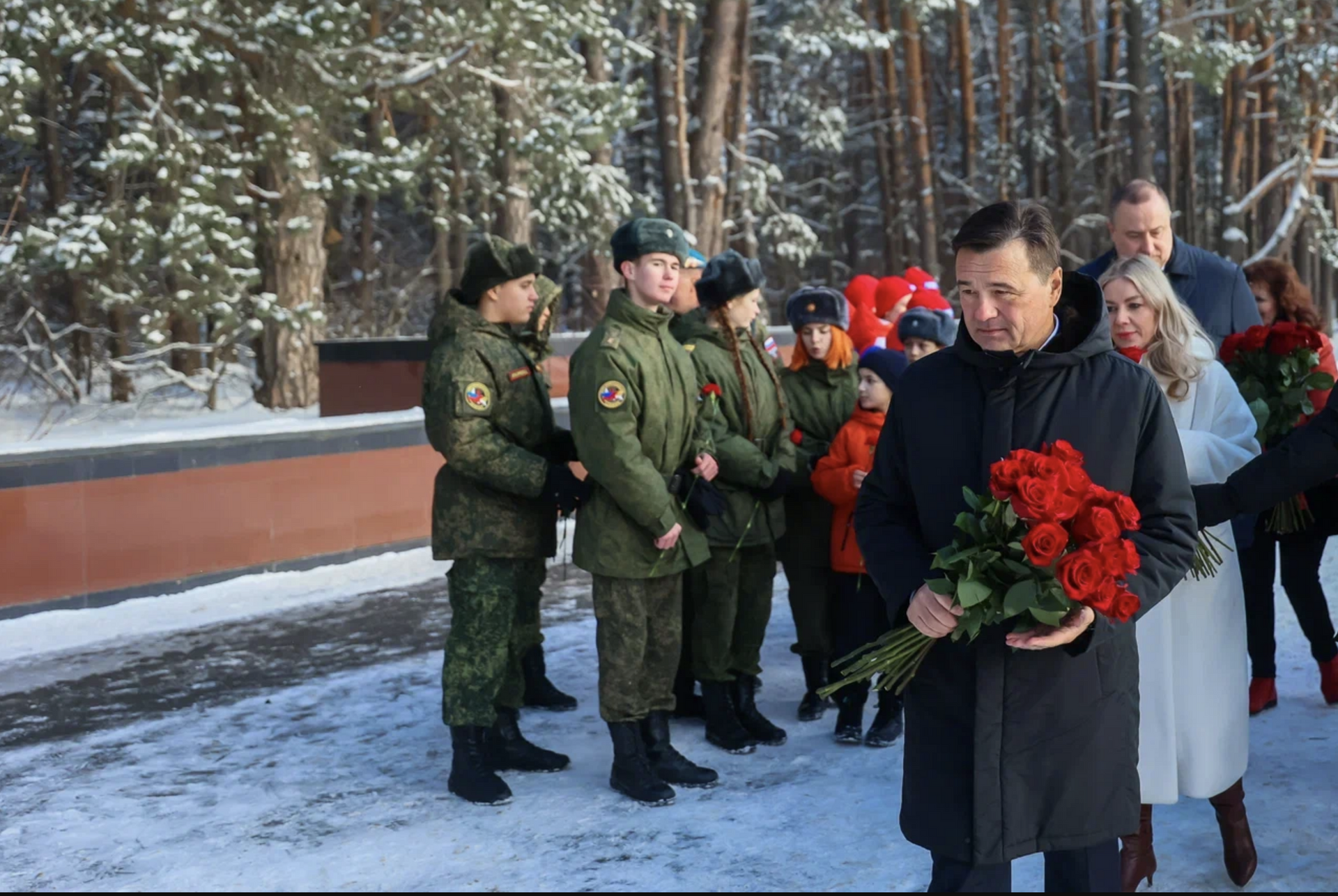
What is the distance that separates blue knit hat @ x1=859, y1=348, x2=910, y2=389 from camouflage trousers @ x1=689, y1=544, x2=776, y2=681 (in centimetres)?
88

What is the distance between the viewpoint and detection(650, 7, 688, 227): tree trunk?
61.1ft

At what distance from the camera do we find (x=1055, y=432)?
2801 mm

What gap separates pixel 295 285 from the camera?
49.6 ft

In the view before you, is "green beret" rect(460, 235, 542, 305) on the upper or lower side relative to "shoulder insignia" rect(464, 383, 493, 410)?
upper

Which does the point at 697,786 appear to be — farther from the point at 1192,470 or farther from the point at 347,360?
the point at 347,360

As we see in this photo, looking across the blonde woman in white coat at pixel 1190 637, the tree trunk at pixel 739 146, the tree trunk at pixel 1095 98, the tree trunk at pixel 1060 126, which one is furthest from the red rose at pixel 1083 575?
the tree trunk at pixel 1095 98

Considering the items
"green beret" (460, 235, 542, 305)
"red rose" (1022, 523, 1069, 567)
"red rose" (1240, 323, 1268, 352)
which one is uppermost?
"green beret" (460, 235, 542, 305)

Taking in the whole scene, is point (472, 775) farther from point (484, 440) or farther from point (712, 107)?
point (712, 107)

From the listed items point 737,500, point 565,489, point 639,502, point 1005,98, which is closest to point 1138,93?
point 1005,98

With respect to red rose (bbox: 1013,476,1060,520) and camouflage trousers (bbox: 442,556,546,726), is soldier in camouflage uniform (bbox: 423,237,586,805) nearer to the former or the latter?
camouflage trousers (bbox: 442,556,546,726)

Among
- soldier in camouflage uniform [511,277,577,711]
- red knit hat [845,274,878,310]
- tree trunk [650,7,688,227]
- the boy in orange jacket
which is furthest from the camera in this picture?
tree trunk [650,7,688,227]

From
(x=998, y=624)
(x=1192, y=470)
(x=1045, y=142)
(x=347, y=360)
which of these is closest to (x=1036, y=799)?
(x=998, y=624)

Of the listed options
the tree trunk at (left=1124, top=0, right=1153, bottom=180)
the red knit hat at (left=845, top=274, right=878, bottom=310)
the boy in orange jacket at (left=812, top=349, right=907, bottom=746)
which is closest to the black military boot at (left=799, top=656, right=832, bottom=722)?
the boy in orange jacket at (left=812, top=349, right=907, bottom=746)

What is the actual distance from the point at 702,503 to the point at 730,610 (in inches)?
26.9
